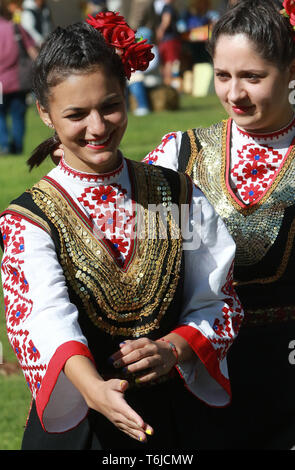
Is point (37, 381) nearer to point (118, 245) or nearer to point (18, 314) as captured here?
point (18, 314)

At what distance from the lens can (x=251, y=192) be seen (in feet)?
9.84

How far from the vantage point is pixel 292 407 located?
302 centimetres

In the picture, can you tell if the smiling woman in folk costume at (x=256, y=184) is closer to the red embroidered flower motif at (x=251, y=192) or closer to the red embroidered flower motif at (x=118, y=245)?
the red embroidered flower motif at (x=251, y=192)

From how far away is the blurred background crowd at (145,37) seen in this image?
9406 millimetres

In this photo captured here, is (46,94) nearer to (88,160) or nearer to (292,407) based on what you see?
(88,160)

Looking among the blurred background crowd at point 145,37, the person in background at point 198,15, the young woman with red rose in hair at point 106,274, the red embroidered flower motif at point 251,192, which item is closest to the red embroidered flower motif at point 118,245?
the young woman with red rose in hair at point 106,274

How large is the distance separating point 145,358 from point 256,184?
1.08 metres

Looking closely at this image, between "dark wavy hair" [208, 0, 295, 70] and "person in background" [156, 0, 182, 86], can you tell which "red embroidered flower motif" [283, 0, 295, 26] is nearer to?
"dark wavy hair" [208, 0, 295, 70]

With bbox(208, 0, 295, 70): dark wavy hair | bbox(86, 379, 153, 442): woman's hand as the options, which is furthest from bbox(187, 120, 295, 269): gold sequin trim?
bbox(86, 379, 153, 442): woman's hand

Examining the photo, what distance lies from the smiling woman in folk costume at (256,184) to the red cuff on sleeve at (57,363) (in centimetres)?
86

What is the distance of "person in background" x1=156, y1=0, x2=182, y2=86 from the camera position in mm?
14523

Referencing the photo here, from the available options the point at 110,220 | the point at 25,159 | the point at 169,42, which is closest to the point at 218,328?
the point at 110,220
